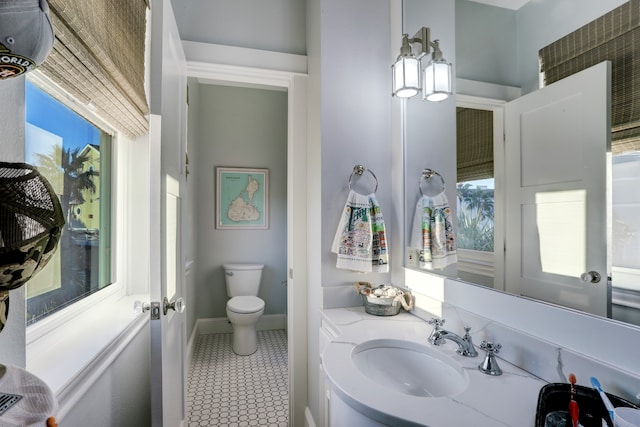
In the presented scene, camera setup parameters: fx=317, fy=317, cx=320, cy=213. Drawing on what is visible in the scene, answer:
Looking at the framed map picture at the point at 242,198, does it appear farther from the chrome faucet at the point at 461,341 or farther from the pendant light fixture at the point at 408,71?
the chrome faucet at the point at 461,341

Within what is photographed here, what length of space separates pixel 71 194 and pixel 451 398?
150 centimetres

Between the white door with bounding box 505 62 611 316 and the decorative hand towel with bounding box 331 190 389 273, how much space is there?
60 centimetres

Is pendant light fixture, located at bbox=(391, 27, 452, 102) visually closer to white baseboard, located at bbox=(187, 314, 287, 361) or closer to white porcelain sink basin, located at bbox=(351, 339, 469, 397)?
white porcelain sink basin, located at bbox=(351, 339, 469, 397)

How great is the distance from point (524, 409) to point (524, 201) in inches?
22.9

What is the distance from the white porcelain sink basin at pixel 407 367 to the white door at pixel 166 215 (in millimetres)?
727

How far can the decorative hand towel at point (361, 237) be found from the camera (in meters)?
1.50

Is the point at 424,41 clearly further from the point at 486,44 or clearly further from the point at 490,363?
the point at 490,363

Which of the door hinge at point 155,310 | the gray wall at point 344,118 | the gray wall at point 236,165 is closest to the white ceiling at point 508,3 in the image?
the gray wall at point 344,118

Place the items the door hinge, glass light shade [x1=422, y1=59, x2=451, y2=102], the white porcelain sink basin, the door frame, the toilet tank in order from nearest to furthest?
the white porcelain sink basin, the door hinge, glass light shade [x1=422, y1=59, x2=451, y2=102], the door frame, the toilet tank

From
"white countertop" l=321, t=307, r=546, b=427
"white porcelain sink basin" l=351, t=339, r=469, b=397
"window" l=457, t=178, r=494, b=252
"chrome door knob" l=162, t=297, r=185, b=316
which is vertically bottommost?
"white porcelain sink basin" l=351, t=339, r=469, b=397

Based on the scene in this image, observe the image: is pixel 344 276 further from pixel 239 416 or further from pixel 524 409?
pixel 239 416

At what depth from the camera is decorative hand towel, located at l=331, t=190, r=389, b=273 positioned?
4.93ft

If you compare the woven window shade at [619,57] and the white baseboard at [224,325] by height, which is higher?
the woven window shade at [619,57]

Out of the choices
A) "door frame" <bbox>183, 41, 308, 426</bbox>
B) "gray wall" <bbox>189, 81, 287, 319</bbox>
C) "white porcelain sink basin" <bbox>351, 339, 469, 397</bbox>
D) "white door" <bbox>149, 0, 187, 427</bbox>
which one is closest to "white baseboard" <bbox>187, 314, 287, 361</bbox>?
"gray wall" <bbox>189, 81, 287, 319</bbox>
